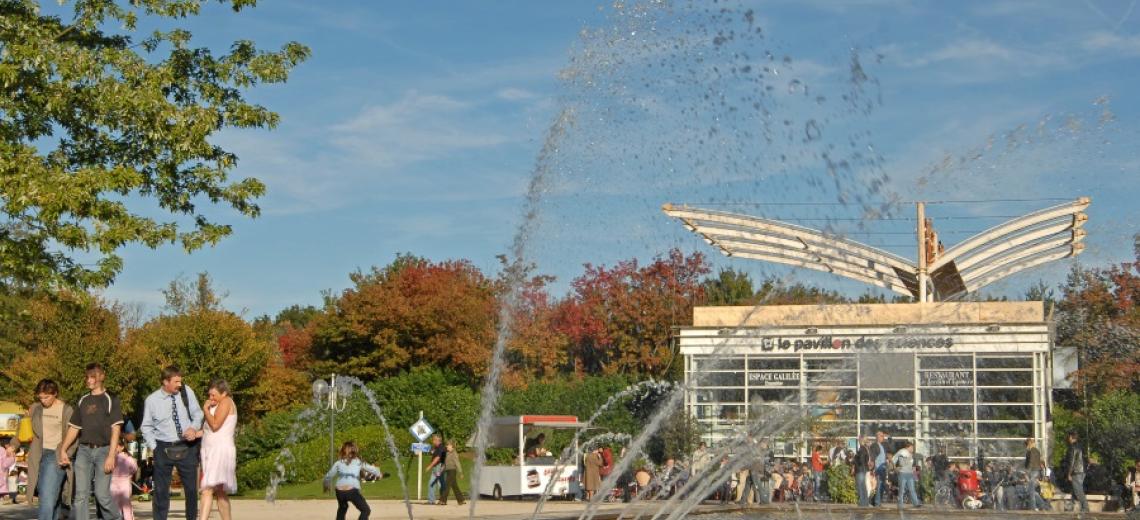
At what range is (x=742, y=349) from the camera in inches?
1248

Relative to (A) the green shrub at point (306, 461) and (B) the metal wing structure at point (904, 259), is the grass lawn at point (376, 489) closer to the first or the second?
(A) the green shrub at point (306, 461)

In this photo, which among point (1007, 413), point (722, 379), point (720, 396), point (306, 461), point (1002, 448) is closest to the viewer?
point (1002, 448)

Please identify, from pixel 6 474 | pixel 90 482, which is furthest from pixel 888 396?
pixel 90 482

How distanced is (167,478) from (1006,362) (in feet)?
74.3

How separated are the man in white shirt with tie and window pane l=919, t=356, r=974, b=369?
73.4 feet

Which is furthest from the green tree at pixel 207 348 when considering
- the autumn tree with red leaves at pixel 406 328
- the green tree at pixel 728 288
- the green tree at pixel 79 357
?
the green tree at pixel 728 288

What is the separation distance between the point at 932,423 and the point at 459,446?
1877 cm

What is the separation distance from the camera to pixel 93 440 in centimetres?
1153

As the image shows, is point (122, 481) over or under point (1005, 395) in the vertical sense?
under

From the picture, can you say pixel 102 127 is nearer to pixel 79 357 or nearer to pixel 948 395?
pixel 948 395

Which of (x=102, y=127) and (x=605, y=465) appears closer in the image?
(x=102, y=127)

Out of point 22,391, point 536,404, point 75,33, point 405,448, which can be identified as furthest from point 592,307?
point 75,33

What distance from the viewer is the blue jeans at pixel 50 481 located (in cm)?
1182

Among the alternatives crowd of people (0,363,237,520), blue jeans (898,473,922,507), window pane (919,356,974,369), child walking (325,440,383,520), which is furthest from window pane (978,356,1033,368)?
crowd of people (0,363,237,520)
